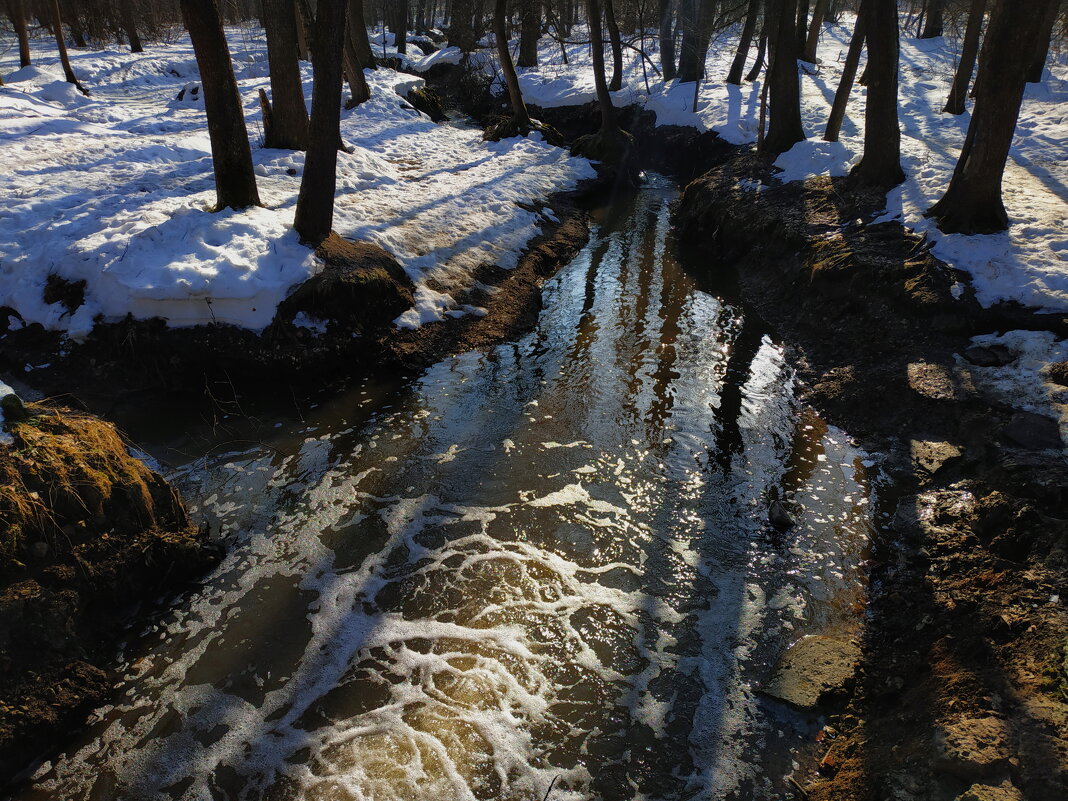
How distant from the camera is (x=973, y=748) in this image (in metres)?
3.42

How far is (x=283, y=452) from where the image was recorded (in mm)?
Answer: 6840

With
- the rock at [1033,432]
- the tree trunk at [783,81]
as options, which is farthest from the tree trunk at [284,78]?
the rock at [1033,432]

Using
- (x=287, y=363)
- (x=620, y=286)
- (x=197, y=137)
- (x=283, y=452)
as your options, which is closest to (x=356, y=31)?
(x=197, y=137)

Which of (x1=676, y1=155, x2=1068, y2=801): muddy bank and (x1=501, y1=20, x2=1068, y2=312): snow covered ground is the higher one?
(x1=501, y1=20, x2=1068, y2=312): snow covered ground

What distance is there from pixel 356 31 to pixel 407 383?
64.4 ft

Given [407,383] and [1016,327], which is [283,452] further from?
[1016,327]

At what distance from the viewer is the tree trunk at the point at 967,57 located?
1366 centimetres

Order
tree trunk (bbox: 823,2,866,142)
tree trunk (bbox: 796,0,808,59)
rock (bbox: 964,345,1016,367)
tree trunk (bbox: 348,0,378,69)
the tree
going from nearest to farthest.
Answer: rock (bbox: 964,345,1016,367), the tree, tree trunk (bbox: 823,2,866,142), tree trunk (bbox: 796,0,808,59), tree trunk (bbox: 348,0,378,69)

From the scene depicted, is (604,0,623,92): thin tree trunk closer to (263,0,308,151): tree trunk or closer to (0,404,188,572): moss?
(263,0,308,151): tree trunk

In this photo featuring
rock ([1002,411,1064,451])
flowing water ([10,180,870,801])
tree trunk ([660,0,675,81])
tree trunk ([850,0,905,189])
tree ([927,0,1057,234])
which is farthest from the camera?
tree trunk ([660,0,675,81])

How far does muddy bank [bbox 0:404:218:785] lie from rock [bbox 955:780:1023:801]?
17.8 feet

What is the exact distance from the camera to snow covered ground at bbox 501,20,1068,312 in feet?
25.5

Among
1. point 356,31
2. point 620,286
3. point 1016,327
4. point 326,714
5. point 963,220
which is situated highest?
point 356,31

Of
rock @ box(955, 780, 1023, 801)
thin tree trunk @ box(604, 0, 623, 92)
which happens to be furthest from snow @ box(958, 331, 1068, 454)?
thin tree trunk @ box(604, 0, 623, 92)
